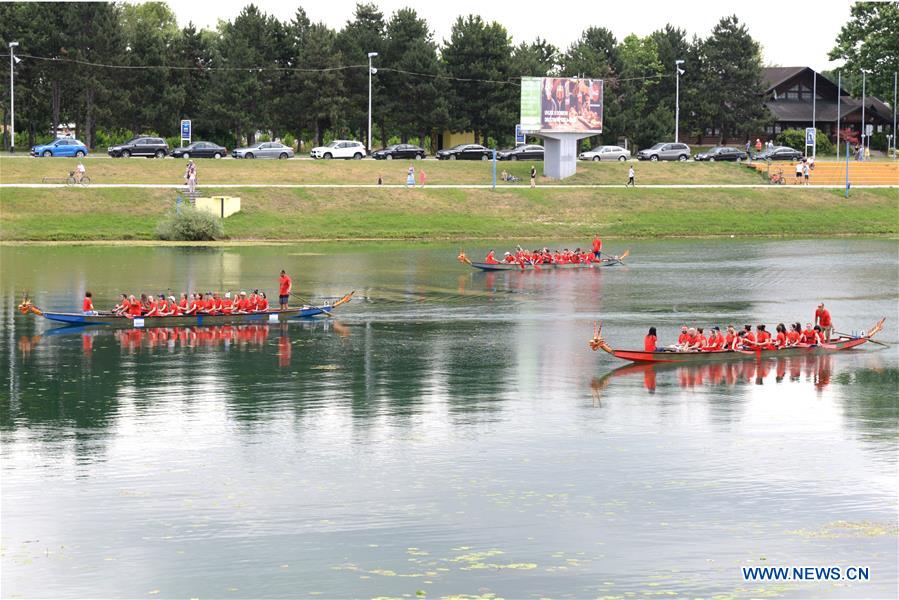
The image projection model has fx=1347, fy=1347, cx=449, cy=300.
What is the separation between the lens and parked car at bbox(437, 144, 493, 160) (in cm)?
11162

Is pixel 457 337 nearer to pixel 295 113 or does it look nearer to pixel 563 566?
pixel 563 566

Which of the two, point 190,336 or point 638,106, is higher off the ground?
point 638,106

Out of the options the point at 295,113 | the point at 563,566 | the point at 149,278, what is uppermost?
the point at 295,113

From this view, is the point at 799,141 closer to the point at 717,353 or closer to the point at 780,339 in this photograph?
the point at 780,339

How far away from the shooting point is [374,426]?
33.6 metres

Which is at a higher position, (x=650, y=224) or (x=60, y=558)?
(x=650, y=224)

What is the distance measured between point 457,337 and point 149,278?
19766 millimetres

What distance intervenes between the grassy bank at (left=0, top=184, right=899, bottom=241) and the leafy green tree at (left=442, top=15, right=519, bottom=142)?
81.0 ft

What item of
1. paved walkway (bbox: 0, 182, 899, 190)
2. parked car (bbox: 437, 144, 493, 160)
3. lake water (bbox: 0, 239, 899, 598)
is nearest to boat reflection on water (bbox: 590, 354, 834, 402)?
lake water (bbox: 0, 239, 899, 598)

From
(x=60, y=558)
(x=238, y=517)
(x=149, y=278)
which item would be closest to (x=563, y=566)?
(x=238, y=517)

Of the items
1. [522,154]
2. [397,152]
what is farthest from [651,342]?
[397,152]

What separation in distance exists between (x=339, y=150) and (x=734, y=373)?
71.5 metres

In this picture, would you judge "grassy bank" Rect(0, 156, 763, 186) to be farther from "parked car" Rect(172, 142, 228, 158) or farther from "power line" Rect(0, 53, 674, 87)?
"power line" Rect(0, 53, 674, 87)

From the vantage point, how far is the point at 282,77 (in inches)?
4803
